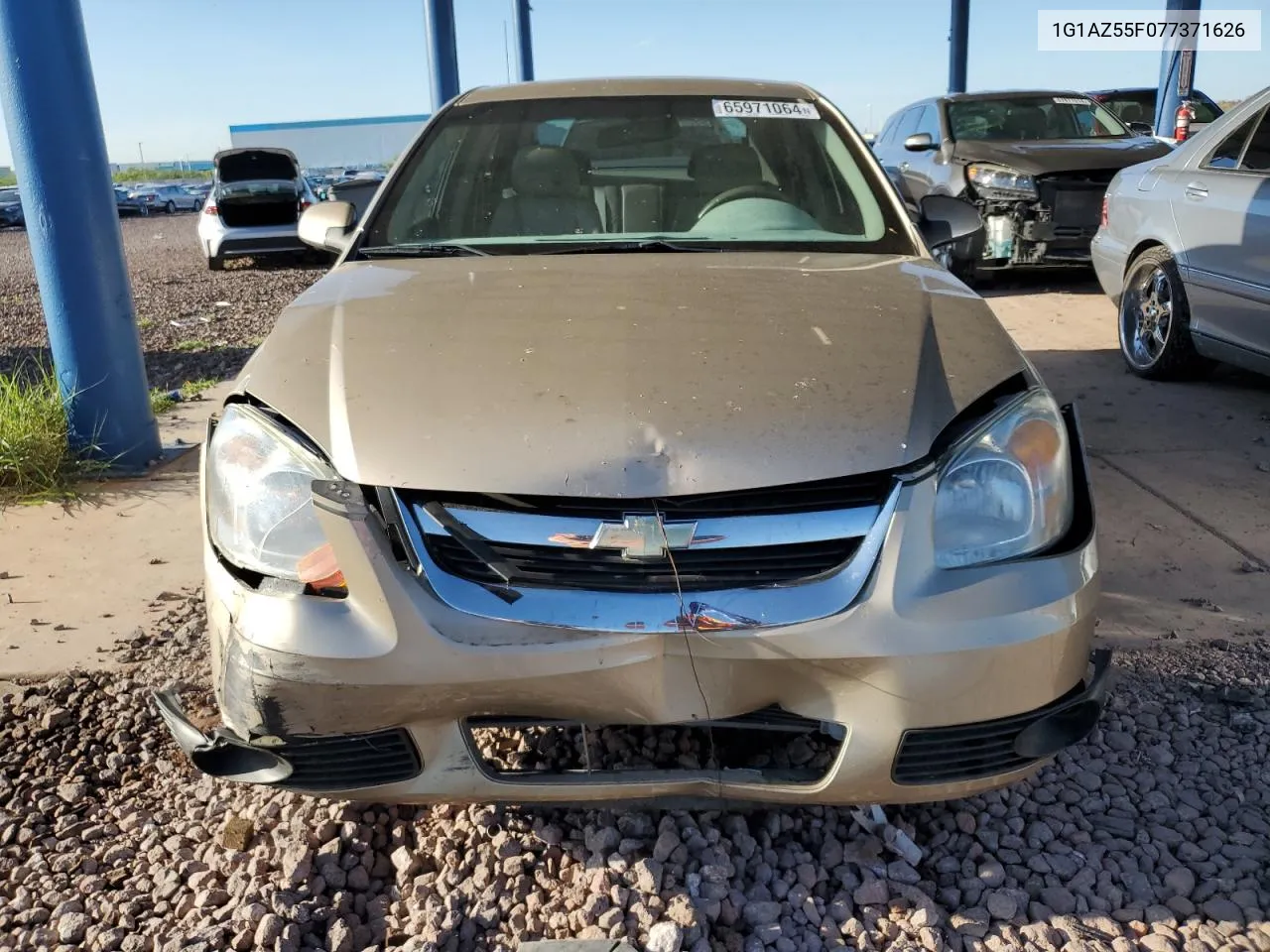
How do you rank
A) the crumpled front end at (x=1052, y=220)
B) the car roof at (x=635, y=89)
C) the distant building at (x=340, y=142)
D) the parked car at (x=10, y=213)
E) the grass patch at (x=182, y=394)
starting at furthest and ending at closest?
the distant building at (x=340, y=142) → the parked car at (x=10, y=213) → the crumpled front end at (x=1052, y=220) → the grass patch at (x=182, y=394) → the car roof at (x=635, y=89)

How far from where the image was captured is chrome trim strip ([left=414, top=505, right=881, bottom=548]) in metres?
1.63

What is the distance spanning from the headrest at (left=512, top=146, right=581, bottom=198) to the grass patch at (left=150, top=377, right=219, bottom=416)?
322 cm

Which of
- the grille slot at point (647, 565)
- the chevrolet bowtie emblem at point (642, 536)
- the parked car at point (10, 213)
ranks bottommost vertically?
the parked car at point (10, 213)

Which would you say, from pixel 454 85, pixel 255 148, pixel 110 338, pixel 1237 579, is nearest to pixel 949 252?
pixel 1237 579

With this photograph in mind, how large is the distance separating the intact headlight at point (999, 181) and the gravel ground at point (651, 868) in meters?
6.13

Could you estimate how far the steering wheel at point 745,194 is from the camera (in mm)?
2912

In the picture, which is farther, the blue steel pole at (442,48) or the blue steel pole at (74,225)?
the blue steel pole at (442,48)

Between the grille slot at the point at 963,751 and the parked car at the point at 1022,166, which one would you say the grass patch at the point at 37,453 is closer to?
the grille slot at the point at 963,751

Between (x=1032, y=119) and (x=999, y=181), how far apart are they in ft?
5.04

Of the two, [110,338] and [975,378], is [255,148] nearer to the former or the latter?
[110,338]

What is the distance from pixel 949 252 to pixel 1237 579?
516 cm

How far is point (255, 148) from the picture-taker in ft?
44.3

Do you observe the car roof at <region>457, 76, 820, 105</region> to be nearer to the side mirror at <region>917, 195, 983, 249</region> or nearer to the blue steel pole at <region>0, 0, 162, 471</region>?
the side mirror at <region>917, 195, 983, 249</region>

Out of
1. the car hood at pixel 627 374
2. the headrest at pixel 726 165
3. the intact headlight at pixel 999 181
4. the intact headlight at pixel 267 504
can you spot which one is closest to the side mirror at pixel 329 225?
the car hood at pixel 627 374
